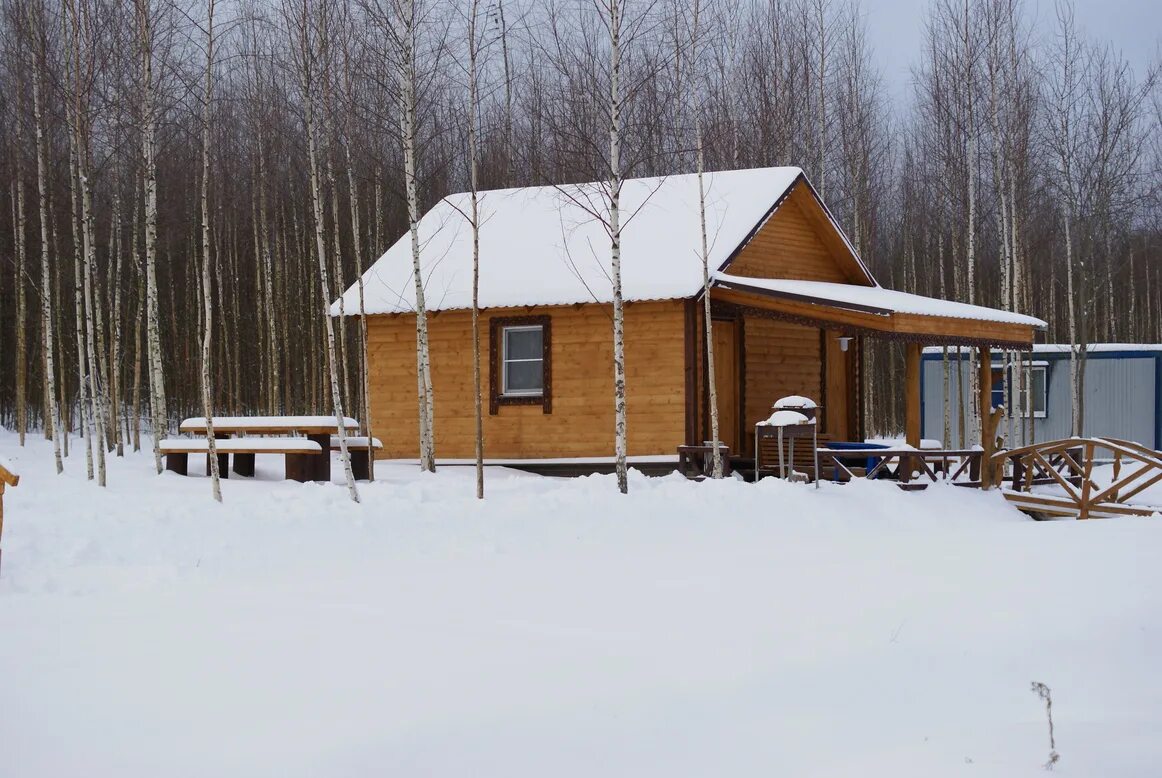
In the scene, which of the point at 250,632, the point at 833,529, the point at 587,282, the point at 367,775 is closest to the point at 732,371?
the point at 587,282

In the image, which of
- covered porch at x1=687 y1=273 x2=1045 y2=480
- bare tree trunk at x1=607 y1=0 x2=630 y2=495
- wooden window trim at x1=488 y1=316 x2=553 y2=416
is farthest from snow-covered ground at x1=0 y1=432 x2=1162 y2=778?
wooden window trim at x1=488 y1=316 x2=553 y2=416

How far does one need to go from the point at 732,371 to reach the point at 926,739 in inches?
469

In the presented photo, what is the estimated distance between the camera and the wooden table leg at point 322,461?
571 inches

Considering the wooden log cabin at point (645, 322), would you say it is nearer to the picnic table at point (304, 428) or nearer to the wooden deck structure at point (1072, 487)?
the wooden deck structure at point (1072, 487)

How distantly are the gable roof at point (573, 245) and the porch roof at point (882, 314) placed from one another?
70 centimetres

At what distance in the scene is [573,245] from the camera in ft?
59.0

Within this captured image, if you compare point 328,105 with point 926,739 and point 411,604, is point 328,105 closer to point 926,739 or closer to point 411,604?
point 411,604

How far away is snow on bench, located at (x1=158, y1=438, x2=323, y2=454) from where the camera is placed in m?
14.2

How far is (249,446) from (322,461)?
95 cm

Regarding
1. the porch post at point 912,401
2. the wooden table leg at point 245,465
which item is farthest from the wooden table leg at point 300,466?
the porch post at point 912,401

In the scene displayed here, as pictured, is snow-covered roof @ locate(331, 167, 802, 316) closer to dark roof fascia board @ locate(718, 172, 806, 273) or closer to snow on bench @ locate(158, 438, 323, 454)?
dark roof fascia board @ locate(718, 172, 806, 273)

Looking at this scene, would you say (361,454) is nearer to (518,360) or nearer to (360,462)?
(360,462)

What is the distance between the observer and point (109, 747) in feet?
17.7

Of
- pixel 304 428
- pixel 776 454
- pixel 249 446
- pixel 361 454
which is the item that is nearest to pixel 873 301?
pixel 776 454
